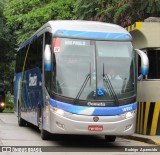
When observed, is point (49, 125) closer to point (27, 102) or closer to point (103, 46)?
point (103, 46)

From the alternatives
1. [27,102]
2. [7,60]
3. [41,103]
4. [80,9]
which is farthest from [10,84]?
[41,103]

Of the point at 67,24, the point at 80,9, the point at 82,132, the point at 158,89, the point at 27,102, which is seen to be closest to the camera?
the point at 82,132

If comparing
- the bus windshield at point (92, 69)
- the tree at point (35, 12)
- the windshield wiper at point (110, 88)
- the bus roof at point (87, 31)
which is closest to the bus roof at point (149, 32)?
the bus roof at point (87, 31)

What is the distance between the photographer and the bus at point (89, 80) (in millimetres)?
11875

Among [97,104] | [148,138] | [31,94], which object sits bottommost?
[148,138]

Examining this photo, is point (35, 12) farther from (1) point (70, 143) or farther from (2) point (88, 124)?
(2) point (88, 124)

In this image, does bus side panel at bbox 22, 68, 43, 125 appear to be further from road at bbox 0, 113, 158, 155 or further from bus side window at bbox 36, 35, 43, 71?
road at bbox 0, 113, 158, 155

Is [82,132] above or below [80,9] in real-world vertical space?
below

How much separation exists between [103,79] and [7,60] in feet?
93.7

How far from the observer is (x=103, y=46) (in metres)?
12.6

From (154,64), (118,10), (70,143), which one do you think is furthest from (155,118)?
(118,10)

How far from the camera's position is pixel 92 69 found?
1221cm

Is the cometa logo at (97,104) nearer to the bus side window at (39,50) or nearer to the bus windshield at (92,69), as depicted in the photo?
the bus windshield at (92,69)

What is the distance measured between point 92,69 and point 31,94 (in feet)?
14.7
